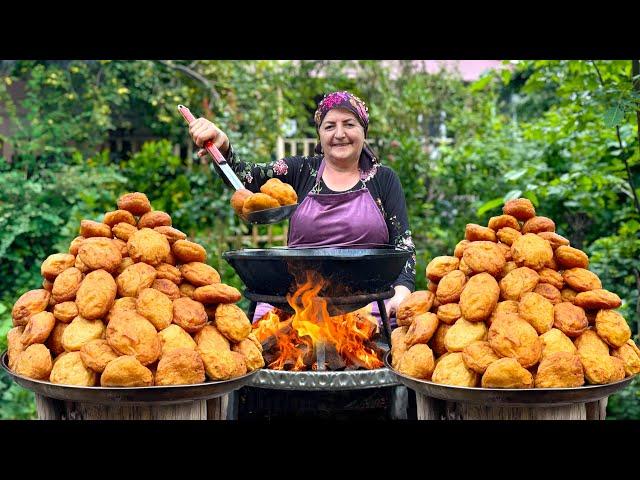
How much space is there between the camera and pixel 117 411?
227 cm

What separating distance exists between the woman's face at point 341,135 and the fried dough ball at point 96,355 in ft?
6.11

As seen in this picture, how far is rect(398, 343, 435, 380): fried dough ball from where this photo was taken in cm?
233

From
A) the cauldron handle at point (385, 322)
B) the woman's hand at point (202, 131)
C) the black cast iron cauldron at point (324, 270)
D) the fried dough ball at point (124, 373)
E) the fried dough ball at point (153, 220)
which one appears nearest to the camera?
the fried dough ball at point (124, 373)

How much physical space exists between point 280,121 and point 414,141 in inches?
58.7

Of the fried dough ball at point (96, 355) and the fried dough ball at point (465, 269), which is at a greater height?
the fried dough ball at point (465, 269)

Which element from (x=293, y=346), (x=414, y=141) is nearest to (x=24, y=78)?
(x=414, y=141)

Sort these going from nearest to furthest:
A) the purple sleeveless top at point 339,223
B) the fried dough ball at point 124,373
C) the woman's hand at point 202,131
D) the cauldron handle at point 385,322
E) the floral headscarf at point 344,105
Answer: the fried dough ball at point 124,373 < the cauldron handle at point 385,322 < the woman's hand at point 202,131 < the floral headscarf at point 344,105 < the purple sleeveless top at point 339,223

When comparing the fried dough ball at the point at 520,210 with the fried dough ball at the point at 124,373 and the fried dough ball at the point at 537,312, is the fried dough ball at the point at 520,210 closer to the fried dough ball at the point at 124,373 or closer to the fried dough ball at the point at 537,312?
the fried dough ball at the point at 537,312

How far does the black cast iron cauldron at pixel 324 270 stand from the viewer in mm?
2807

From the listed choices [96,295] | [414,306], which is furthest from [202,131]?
[414,306]

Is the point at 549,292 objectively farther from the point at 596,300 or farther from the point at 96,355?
the point at 96,355

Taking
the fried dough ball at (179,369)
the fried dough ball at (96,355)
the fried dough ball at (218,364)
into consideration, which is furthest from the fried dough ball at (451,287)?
the fried dough ball at (96,355)

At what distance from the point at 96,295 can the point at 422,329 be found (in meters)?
1.07

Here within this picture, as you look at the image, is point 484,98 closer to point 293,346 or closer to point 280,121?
point 280,121
